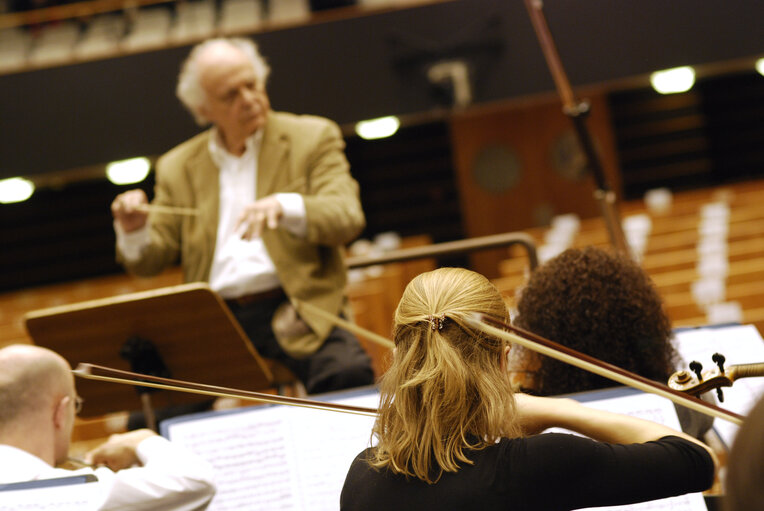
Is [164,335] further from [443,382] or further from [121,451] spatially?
[443,382]

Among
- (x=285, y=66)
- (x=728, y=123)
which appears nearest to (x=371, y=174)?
(x=285, y=66)

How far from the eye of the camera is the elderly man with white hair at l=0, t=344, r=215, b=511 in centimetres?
163

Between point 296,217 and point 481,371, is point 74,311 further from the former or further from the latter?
point 481,371

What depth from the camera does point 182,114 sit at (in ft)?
20.1

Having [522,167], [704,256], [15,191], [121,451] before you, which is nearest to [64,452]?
[121,451]

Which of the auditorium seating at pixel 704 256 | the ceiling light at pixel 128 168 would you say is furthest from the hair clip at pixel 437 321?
the ceiling light at pixel 128 168

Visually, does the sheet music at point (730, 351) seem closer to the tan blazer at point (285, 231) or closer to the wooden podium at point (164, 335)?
the tan blazer at point (285, 231)

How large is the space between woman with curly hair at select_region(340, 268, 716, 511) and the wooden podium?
2.75 feet

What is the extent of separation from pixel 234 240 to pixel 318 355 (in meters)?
0.43

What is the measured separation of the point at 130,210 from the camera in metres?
2.46

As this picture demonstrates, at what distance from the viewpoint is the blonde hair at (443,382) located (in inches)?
52.3

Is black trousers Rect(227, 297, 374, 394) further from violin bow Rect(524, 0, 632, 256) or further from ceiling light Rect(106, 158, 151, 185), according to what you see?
ceiling light Rect(106, 158, 151, 185)

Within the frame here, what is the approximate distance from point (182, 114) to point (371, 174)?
2.98m

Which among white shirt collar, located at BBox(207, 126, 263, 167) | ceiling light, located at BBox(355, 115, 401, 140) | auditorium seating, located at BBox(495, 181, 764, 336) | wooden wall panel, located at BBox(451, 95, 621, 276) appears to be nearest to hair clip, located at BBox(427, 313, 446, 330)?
white shirt collar, located at BBox(207, 126, 263, 167)
